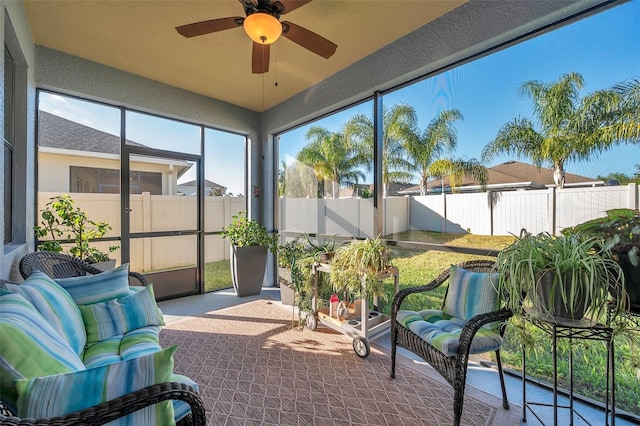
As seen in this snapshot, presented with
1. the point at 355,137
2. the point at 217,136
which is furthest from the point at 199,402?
the point at 217,136

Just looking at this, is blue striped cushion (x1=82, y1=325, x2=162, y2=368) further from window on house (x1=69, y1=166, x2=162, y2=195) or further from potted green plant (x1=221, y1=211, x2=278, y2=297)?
window on house (x1=69, y1=166, x2=162, y2=195)

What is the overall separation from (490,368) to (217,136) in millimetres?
4459

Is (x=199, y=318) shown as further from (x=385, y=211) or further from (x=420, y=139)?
(x=420, y=139)

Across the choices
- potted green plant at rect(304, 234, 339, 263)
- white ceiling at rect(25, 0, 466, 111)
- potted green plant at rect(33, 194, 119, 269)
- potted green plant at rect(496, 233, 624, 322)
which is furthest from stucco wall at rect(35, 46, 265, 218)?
potted green plant at rect(496, 233, 624, 322)

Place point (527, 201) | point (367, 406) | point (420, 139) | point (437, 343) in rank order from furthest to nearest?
point (420, 139) → point (527, 201) → point (367, 406) → point (437, 343)

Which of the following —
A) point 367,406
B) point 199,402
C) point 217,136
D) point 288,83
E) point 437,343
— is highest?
point 288,83

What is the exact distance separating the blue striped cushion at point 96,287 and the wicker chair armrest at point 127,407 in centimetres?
130

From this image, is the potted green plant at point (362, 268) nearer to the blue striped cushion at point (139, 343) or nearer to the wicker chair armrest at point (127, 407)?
the blue striped cushion at point (139, 343)

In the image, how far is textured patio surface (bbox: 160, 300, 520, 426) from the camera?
1754 millimetres

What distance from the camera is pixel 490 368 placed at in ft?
7.51

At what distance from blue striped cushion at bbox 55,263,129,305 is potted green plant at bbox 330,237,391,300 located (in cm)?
172

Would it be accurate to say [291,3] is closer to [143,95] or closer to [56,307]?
[56,307]

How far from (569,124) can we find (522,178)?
1.47 feet

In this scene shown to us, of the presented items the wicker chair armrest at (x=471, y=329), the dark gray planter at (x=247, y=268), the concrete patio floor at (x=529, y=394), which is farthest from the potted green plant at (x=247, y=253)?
the wicker chair armrest at (x=471, y=329)
